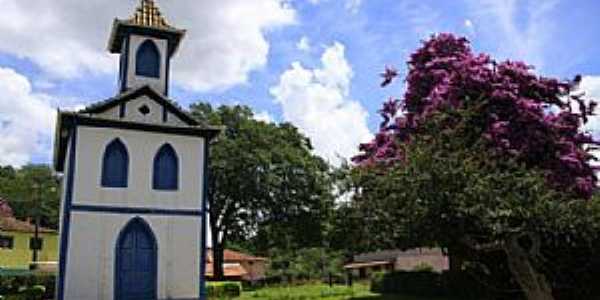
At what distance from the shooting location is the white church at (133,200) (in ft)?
70.4

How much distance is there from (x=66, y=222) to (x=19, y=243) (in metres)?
37.5

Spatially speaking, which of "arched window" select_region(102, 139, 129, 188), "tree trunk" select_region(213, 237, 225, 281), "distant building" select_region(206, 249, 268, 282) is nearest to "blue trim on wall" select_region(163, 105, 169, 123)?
"arched window" select_region(102, 139, 129, 188)

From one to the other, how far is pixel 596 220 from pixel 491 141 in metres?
4.37

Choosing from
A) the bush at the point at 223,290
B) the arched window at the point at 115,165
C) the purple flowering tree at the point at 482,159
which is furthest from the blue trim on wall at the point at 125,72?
the bush at the point at 223,290

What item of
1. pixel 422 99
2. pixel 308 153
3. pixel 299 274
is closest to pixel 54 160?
pixel 422 99

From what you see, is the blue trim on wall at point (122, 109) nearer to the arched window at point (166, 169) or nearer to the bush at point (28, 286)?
the arched window at point (166, 169)

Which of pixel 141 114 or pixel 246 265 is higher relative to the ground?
pixel 141 114

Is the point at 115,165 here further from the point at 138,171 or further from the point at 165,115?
the point at 165,115

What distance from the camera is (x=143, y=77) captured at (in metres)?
24.8

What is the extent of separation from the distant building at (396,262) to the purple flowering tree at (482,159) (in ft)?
68.1

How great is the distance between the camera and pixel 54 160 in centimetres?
2730

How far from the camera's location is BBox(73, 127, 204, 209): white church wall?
21.9m

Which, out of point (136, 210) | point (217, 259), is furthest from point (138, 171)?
point (217, 259)

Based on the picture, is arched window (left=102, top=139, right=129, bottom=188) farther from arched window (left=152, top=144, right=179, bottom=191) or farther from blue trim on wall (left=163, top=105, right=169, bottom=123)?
blue trim on wall (left=163, top=105, right=169, bottom=123)
